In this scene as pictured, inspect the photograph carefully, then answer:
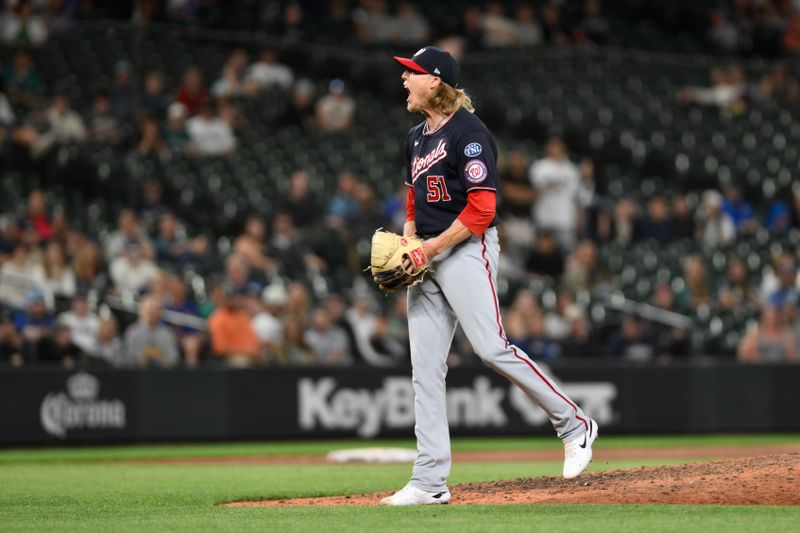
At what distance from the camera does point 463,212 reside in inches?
242

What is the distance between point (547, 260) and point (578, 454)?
977 centimetres

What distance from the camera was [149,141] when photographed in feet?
53.5

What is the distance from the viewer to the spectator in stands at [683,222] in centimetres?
1703

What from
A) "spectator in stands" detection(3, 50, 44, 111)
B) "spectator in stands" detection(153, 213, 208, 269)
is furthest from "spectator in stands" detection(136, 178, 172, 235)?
"spectator in stands" detection(3, 50, 44, 111)

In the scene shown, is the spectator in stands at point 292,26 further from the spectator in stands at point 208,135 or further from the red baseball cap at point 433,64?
the red baseball cap at point 433,64

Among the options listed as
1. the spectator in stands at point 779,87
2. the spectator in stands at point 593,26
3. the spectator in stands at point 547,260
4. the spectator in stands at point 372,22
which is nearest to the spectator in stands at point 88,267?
the spectator in stands at point 547,260

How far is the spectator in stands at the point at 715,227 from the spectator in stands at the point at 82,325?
25.8 ft

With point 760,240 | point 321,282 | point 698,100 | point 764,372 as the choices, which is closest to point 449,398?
point 321,282

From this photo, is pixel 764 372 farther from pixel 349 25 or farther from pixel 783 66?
pixel 349 25

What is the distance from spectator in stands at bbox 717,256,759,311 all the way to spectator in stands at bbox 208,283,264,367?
5690mm

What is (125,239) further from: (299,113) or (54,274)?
(299,113)

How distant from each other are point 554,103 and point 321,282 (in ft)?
20.9

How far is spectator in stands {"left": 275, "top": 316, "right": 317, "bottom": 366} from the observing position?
45.0 feet

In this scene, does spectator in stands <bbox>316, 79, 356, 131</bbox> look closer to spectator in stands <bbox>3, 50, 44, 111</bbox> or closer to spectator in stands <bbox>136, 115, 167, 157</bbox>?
spectator in stands <bbox>136, 115, 167, 157</bbox>
